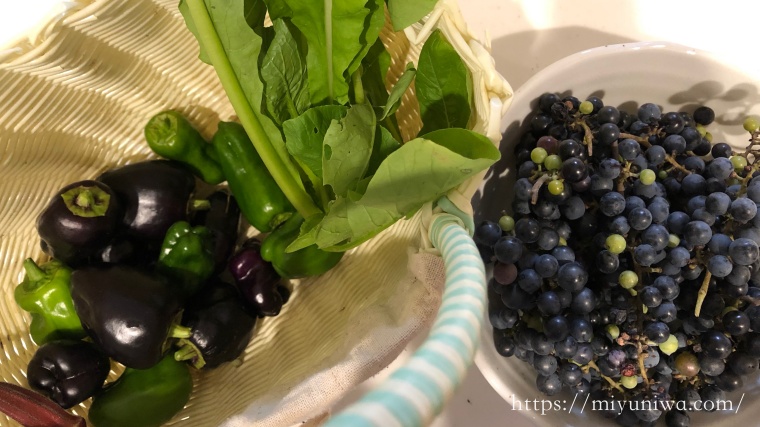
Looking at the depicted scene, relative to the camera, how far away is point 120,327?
498 millimetres

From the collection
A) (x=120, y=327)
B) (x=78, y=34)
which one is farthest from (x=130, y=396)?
(x=78, y=34)

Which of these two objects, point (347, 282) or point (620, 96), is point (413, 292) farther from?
point (620, 96)

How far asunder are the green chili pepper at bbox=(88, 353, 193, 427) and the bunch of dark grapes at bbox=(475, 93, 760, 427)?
0.35 meters

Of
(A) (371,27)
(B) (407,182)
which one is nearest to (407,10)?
(A) (371,27)

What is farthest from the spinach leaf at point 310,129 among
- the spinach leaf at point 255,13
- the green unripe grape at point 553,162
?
the green unripe grape at point 553,162


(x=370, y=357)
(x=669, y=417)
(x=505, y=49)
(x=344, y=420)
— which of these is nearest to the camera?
(x=344, y=420)

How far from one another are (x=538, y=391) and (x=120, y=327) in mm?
440

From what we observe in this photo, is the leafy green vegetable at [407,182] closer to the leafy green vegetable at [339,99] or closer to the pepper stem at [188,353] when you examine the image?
the leafy green vegetable at [339,99]

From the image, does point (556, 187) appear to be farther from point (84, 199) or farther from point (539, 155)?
point (84, 199)

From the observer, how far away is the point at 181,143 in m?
0.60

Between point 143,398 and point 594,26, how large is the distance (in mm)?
711

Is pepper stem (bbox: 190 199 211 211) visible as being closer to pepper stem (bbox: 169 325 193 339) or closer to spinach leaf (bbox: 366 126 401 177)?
pepper stem (bbox: 169 325 193 339)

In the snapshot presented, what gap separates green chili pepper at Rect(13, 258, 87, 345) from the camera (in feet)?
1.72

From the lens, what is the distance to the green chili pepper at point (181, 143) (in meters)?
0.59
